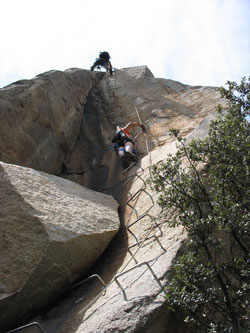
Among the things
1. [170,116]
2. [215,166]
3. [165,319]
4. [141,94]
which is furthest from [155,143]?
[165,319]

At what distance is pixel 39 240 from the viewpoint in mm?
5871

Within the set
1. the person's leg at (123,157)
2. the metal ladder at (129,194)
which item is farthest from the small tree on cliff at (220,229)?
the person's leg at (123,157)

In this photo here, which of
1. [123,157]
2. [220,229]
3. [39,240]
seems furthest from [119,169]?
[220,229]

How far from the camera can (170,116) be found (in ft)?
41.5

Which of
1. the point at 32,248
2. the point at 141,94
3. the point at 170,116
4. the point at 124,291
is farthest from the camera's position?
the point at 141,94

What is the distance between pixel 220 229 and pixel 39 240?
9.19ft

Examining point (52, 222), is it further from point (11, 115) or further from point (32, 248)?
point (11, 115)

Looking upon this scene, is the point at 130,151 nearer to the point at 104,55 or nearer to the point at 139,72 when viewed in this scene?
the point at 139,72

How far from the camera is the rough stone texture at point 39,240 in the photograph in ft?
18.4

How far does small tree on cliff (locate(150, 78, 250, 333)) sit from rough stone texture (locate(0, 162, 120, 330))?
1803 mm

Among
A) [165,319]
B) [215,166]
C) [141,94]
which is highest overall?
[141,94]

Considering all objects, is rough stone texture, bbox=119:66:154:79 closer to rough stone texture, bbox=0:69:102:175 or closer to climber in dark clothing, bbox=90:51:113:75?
climber in dark clothing, bbox=90:51:113:75

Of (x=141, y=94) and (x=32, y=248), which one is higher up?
(x=141, y=94)

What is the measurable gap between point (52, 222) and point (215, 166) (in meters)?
2.77
